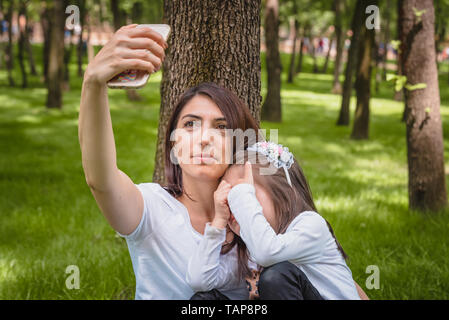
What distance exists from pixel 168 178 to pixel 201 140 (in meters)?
0.34

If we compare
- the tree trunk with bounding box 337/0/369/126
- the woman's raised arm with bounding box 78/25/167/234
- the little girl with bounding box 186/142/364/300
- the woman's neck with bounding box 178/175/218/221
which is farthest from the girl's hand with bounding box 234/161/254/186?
the tree trunk with bounding box 337/0/369/126

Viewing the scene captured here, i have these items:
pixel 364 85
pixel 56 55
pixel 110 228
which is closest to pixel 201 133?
pixel 110 228

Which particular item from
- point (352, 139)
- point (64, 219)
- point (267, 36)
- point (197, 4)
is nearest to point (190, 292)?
point (197, 4)

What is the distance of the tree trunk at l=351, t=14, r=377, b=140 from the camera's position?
1095 cm

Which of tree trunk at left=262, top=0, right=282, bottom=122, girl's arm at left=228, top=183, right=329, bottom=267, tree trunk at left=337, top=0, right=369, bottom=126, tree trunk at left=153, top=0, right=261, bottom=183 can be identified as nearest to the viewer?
girl's arm at left=228, top=183, right=329, bottom=267

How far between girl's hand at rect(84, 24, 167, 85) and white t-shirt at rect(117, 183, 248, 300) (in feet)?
1.98

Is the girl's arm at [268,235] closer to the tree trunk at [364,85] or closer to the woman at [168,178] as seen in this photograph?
the woman at [168,178]

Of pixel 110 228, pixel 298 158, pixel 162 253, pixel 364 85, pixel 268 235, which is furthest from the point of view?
pixel 364 85

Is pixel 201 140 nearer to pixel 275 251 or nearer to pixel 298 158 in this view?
pixel 275 251

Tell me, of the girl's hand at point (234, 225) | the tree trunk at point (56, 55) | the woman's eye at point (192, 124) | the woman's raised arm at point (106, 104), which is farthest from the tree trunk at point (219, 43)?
the tree trunk at point (56, 55)

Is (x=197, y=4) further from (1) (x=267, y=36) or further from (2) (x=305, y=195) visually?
(1) (x=267, y=36)

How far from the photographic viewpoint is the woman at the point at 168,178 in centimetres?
155

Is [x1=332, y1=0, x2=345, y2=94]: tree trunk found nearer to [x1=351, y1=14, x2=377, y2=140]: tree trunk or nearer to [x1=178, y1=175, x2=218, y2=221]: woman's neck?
[x1=351, y1=14, x2=377, y2=140]: tree trunk

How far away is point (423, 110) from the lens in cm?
510
